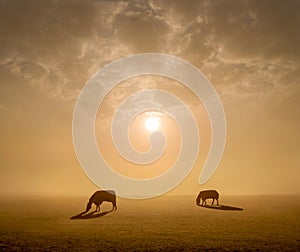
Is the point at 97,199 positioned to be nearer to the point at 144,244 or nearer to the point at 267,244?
the point at 144,244

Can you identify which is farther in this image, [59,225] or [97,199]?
[97,199]

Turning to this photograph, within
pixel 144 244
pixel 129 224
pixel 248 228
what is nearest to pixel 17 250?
pixel 144 244

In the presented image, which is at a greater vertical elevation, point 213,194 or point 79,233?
point 213,194

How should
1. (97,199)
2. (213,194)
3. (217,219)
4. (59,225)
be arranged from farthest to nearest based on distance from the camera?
(213,194), (97,199), (217,219), (59,225)

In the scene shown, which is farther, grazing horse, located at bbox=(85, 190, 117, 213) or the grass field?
grazing horse, located at bbox=(85, 190, 117, 213)

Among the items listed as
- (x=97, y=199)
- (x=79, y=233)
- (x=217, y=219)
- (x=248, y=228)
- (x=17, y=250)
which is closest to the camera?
(x=17, y=250)

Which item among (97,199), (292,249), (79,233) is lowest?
(292,249)

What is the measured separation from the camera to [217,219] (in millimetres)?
36188

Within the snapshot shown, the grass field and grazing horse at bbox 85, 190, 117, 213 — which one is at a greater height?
grazing horse at bbox 85, 190, 117, 213

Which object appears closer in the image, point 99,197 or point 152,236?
point 152,236

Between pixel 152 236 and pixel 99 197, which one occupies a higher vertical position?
pixel 99 197

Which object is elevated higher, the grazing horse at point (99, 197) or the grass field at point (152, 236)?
the grazing horse at point (99, 197)

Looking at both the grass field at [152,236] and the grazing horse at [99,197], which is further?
the grazing horse at [99,197]

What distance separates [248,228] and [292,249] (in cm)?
856
